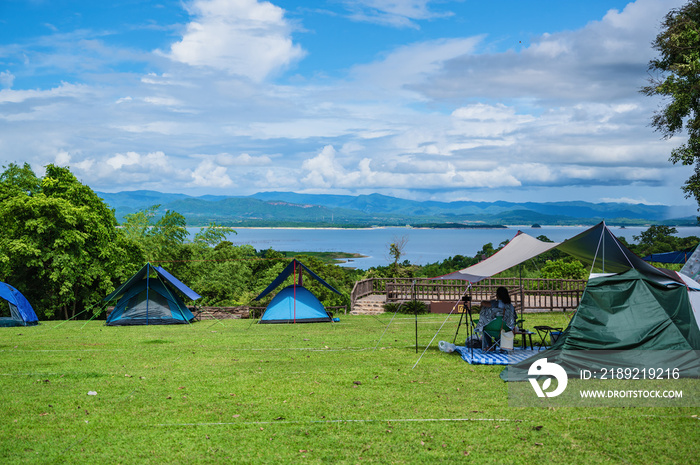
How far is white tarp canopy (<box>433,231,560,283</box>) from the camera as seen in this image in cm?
1091

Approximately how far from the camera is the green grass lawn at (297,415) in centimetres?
551

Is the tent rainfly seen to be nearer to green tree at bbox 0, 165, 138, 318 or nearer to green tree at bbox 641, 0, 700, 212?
green tree at bbox 641, 0, 700, 212

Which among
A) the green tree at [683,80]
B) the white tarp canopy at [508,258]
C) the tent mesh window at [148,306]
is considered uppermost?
the green tree at [683,80]

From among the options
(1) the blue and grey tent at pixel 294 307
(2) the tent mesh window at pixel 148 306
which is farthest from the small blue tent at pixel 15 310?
(1) the blue and grey tent at pixel 294 307

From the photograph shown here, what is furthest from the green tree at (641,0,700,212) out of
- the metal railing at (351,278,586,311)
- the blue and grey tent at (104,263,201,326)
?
the blue and grey tent at (104,263,201,326)

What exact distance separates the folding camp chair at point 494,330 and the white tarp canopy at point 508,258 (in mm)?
912

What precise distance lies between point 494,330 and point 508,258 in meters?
1.66

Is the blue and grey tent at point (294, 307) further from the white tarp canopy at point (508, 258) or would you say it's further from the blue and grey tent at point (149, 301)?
the white tarp canopy at point (508, 258)

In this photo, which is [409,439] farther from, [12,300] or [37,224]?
[37,224]

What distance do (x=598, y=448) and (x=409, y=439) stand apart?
78.5 inches

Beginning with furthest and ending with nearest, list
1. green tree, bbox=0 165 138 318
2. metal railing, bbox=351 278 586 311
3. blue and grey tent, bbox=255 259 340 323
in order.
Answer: green tree, bbox=0 165 138 318 < metal railing, bbox=351 278 586 311 < blue and grey tent, bbox=255 259 340 323

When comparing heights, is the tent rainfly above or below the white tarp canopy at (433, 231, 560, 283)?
below

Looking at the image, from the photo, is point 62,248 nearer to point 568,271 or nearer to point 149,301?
point 149,301

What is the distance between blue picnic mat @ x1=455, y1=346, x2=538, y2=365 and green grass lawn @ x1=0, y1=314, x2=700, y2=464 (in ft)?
0.85
